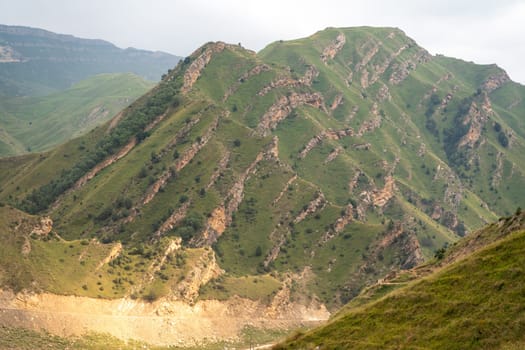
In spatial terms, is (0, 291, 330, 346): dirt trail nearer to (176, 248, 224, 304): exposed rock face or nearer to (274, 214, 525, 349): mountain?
(176, 248, 224, 304): exposed rock face

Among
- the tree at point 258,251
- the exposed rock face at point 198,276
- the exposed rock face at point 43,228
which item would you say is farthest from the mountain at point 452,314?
the tree at point 258,251

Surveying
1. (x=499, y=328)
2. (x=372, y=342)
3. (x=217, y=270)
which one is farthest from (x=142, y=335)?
(x=499, y=328)

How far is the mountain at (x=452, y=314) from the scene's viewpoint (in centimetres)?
6475

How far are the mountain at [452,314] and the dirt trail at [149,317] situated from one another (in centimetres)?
6090

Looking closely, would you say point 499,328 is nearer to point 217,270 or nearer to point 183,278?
point 183,278

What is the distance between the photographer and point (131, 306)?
145 meters

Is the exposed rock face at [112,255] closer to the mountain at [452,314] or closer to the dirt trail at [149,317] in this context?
the dirt trail at [149,317]

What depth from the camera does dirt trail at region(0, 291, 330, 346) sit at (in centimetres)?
12547

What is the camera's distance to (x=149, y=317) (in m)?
146

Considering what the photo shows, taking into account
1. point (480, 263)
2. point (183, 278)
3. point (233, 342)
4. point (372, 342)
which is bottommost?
point (233, 342)

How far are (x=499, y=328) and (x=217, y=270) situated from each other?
119 m

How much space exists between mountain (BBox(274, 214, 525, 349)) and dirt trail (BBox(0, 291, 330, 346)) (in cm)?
6090

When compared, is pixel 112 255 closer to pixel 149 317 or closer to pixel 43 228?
pixel 43 228

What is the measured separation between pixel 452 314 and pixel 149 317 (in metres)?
92.0
